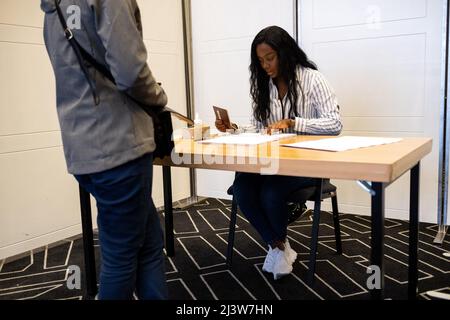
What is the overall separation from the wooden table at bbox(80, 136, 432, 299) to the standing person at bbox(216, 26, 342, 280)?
0.82 ft

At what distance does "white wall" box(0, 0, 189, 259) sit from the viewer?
2.26 m

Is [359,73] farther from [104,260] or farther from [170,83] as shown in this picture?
[104,260]

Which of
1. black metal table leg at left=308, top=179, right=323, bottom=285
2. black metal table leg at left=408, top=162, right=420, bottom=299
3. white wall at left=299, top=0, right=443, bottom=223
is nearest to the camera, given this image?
black metal table leg at left=408, top=162, right=420, bottom=299

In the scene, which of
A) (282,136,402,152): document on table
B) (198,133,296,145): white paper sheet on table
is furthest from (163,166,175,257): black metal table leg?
(282,136,402,152): document on table

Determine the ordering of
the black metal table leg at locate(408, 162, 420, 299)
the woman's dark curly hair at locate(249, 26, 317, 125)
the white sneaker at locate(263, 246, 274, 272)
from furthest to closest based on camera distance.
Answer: the woman's dark curly hair at locate(249, 26, 317, 125) < the white sneaker at locate(263, 246, 274, 272) < the black metal table leg at locate(408, 162, 420, 299)

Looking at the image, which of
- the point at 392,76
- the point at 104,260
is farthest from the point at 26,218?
the point at 392,76

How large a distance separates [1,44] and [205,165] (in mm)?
1500

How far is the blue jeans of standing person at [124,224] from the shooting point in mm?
1141

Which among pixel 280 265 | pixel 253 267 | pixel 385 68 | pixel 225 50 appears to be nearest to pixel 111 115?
pixel 280 265

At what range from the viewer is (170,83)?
10.8ft

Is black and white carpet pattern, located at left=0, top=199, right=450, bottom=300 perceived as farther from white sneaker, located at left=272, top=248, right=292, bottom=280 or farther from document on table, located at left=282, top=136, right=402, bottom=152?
document on table, located at left=282, top=136, right=402, bottom=152

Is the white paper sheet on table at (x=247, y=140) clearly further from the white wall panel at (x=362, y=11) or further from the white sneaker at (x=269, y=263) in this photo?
the white wall panel at (x=362, y=11)

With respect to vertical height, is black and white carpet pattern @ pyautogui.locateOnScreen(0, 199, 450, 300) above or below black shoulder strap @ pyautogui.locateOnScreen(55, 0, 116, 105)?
below

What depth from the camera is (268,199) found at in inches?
71.3
